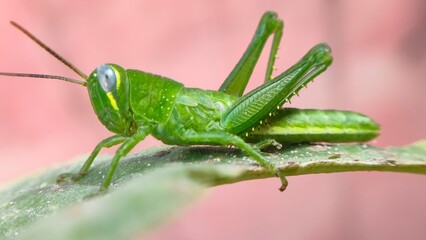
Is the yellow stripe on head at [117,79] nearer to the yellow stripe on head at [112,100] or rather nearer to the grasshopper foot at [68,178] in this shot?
the yellow stripe on head at [112,100]

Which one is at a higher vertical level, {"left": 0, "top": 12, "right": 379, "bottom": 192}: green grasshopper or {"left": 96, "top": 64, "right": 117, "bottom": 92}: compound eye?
{"left": 96, "top": 64, "right": 117, "bottom": 92}: compound eye

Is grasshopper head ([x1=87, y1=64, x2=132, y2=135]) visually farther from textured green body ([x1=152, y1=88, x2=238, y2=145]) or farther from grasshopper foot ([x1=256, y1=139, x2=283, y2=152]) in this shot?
grasshopper foot ([x1=256, y1=139, x2=283, y2=152])

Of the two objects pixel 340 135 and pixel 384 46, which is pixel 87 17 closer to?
pixel 384 46

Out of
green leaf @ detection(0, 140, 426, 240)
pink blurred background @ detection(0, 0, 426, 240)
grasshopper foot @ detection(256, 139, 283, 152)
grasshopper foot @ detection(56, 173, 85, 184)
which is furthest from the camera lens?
pink blurred background @ detection(0, 0, 426, 240)

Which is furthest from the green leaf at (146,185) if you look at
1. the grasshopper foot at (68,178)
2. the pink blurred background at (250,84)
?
the pink blurred background at (250,84)

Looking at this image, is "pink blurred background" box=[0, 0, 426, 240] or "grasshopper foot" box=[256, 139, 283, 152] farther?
"pink blurred background" box=[0, 0, 426, 240]

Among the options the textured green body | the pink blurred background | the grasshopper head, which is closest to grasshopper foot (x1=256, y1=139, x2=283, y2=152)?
the textured green body

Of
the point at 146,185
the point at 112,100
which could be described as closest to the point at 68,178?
the point at 112,100

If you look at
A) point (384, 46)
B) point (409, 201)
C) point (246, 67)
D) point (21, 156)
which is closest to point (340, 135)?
point (246, 67)
